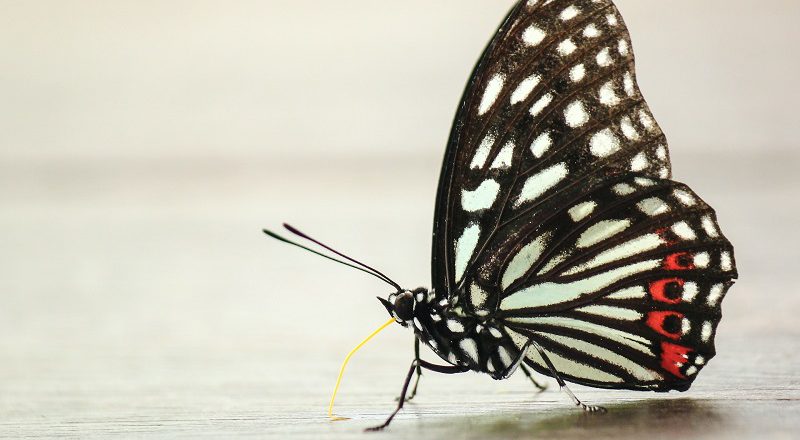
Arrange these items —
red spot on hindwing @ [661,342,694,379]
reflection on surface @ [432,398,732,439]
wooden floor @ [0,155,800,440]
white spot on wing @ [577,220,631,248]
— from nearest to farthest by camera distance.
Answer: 1. reflection on surface @ [432,398,732,439]
2. wooden floor @ [0,155,800,440]
3. red spot on hindwing @ [661,342,694,379]
4. white spot on wing @ [577,220,631,248]

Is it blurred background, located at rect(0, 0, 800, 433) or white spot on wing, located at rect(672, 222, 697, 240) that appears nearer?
white spot on wing, located at rect(672, 222, 697, 240)

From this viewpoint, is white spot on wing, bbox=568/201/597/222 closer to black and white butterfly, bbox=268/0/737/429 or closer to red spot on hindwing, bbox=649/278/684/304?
black and white butterfly, bbox=268/0/737/429

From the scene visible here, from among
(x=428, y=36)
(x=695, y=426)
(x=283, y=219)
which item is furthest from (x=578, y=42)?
(x=428, y=36)

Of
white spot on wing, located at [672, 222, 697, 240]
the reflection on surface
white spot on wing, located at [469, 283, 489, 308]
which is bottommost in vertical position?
the reflection on surface

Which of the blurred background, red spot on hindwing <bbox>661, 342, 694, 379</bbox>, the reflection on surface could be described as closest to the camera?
the reflection on surface

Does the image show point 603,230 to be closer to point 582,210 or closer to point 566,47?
point 582,210

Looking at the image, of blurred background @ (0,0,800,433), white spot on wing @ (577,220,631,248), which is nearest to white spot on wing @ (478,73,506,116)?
white spot on wing @ (577,220,631,248)
